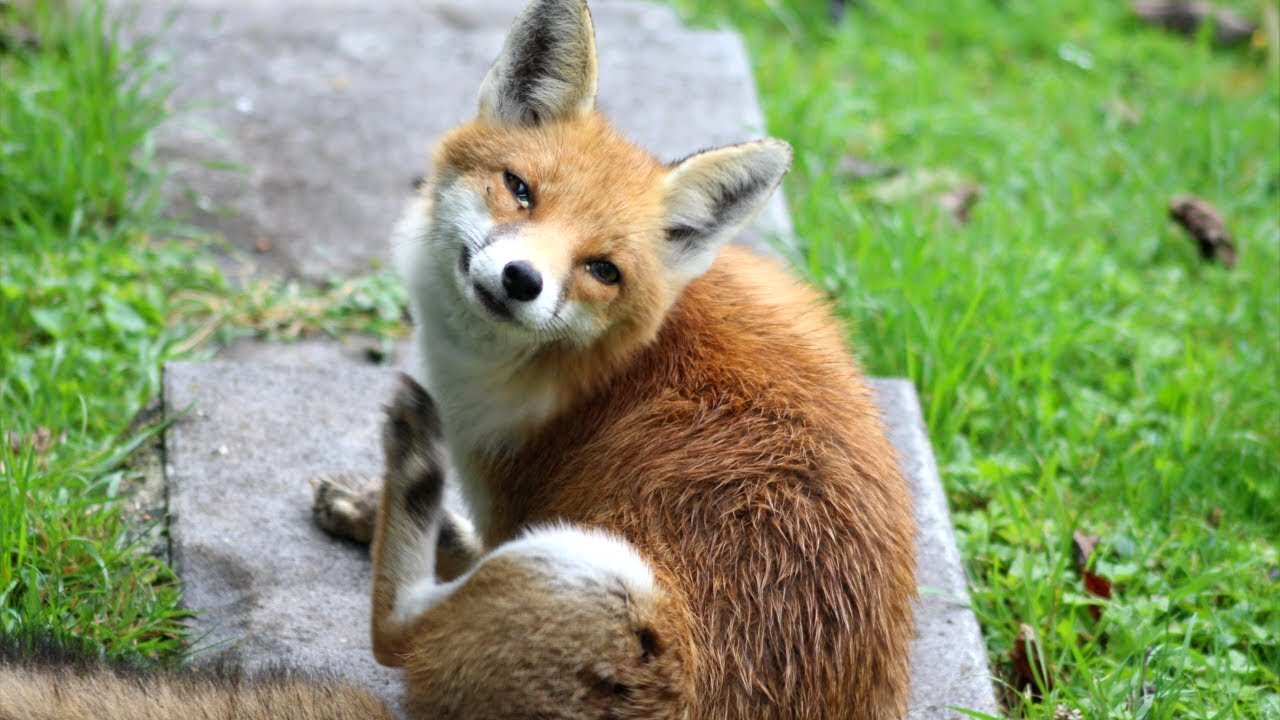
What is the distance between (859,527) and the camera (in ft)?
10.6

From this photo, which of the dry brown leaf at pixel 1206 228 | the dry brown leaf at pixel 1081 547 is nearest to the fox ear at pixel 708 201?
the dry brown leaf at pixel 1081 547

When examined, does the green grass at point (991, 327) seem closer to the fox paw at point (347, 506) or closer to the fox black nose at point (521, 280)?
the fox paw at point (347, 506)

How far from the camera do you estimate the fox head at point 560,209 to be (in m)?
3.32

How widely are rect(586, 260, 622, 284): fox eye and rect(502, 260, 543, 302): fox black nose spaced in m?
0.23

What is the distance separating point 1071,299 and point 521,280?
12.1ft

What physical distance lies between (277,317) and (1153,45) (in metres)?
6.92

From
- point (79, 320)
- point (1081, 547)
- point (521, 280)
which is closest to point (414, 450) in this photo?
point (521, 280)

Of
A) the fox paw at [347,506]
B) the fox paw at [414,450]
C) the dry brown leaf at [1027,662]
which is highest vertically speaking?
the fox paw at [414,450]

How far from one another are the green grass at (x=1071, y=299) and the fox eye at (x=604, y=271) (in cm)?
180

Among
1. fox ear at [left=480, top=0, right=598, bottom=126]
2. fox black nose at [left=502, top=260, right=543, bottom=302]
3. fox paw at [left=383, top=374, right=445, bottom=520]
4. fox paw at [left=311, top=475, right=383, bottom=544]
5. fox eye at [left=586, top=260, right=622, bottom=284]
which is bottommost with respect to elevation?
fox paw at [left=311, top=475, right=383, bottom=544]

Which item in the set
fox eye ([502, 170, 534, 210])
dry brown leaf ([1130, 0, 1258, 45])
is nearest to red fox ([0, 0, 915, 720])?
fox eye ([502, 170, 534, 210])

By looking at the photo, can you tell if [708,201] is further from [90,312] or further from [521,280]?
[90,312]

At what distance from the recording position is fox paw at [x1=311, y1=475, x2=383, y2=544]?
4.11m

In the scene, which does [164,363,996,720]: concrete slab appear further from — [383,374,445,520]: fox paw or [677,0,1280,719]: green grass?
[383,374,445,520]: fox paw
